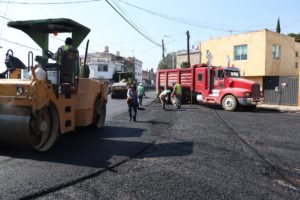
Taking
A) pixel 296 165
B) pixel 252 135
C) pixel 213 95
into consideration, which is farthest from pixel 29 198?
pixel 213 95

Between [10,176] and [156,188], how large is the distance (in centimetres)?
216

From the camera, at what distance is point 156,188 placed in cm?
476

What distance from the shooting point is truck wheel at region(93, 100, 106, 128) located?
9.71 metres

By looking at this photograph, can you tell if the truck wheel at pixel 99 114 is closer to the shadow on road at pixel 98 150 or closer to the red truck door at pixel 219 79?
the shadow on road at pixel 98 150

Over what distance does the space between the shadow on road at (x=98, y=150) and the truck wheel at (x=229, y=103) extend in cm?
938

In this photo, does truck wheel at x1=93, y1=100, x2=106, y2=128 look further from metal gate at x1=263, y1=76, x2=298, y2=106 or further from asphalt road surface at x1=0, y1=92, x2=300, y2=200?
metal gate at x1=263, y1=76, x2=298, y2=106

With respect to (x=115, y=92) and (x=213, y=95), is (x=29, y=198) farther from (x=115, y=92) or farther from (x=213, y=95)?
(x=115, y=92)

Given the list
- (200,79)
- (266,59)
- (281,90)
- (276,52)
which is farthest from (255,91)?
(276,52)

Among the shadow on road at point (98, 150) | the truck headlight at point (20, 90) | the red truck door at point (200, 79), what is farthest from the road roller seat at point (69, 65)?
the red truck door at point (200, 79)

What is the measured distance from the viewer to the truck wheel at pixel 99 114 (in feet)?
31.8

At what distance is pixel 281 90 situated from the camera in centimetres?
2238

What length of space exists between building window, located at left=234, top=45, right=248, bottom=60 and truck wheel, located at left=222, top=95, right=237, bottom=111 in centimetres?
987

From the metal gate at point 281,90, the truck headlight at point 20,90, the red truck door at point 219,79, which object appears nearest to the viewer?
the truck headlight at point 20,90

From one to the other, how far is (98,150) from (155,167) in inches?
65.6
